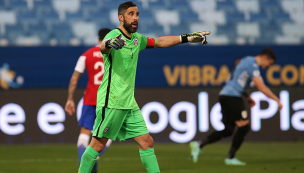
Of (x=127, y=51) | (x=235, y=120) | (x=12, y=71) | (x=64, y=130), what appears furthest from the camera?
(x=12, y=71)

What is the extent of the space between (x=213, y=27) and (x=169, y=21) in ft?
4.66

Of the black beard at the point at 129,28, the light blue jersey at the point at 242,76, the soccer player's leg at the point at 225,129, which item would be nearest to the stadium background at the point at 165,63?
the soccer player's leg at the point at 225,129

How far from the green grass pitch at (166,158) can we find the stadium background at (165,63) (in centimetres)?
47

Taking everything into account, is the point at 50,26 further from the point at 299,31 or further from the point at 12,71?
the point at 299,31

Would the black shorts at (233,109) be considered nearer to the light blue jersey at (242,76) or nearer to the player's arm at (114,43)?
the light blue jersey at (242,76)

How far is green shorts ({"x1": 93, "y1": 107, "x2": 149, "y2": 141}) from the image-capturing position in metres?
4.21

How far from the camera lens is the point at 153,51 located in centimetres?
1264

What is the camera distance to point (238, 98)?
24.1 feet

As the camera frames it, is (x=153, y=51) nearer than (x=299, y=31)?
Yes

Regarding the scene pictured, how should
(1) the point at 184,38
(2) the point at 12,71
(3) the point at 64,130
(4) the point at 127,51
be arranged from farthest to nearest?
(2) the point at 12,71
(3) the point at 64,130
(1) the point at 184,38
(4) the point at 127,51

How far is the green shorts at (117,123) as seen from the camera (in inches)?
166

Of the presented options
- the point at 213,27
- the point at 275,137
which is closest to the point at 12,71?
the point at 213,27

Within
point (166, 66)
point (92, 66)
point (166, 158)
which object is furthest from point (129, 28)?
point (166, 66)

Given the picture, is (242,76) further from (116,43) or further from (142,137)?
(116,43)
